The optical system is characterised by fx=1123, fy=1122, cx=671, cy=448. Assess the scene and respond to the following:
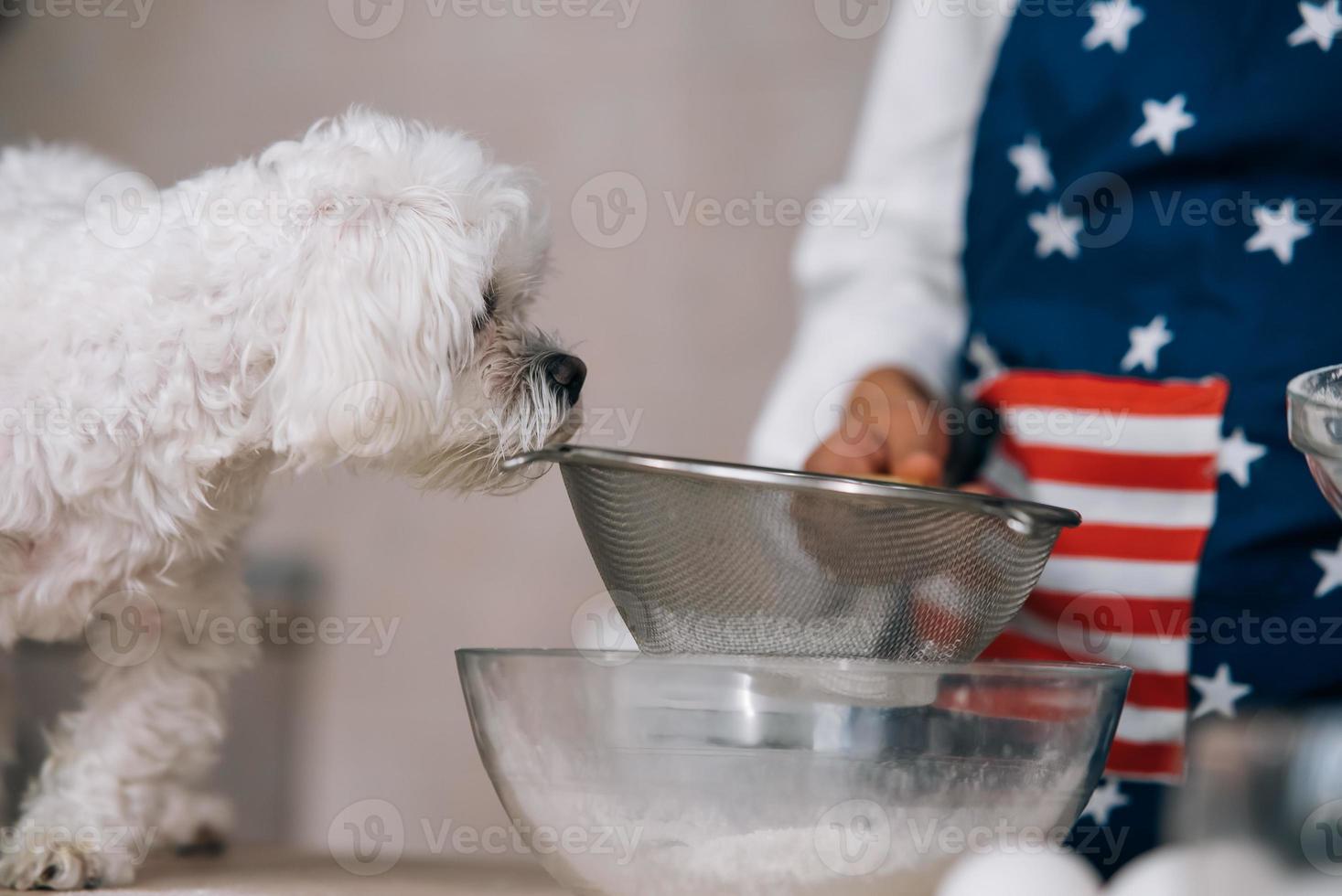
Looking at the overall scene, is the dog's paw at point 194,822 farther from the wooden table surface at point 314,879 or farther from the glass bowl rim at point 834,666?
the glass bowl rim at point 834,666

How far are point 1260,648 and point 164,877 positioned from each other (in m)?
0.82

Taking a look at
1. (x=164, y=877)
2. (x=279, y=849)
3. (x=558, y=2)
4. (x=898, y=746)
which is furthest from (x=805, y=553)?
(x=558, y=2)

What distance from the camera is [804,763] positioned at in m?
0.46

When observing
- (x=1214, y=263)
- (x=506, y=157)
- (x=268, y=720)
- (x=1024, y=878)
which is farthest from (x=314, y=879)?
(x=506, y=157)

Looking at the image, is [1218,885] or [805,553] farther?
[805,553]

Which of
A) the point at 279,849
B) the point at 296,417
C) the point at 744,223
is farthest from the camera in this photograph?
the point at 744,223

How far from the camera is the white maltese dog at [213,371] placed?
71cm

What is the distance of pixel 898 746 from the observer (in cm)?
46

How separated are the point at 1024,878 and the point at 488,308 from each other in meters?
0.55

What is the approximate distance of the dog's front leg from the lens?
2.62 feet

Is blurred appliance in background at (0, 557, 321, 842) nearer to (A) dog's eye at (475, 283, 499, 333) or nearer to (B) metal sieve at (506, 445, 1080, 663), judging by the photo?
(A) dog's eye at (475, 283, 499, 333)

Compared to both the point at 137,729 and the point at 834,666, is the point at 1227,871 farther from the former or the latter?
the point at 137,729

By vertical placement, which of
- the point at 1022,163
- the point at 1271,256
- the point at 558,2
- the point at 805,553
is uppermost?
the point at 558,2

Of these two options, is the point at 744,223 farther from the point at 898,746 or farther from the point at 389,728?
the point at 898,746
